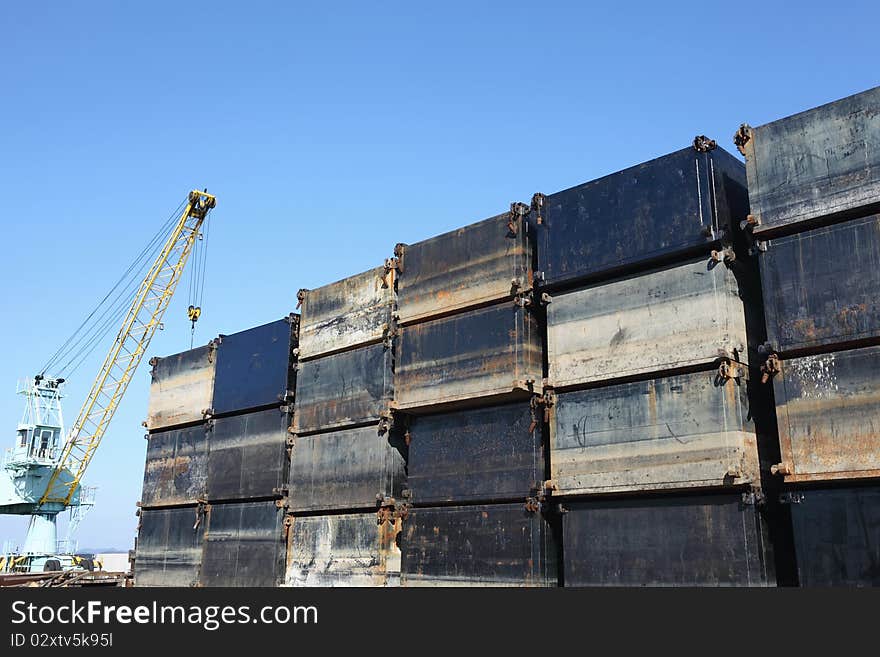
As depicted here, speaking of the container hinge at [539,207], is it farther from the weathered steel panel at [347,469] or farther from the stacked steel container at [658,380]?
the weathered steel panel at [347,469]

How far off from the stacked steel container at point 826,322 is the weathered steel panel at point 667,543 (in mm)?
690

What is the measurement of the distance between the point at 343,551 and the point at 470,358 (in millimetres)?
5604

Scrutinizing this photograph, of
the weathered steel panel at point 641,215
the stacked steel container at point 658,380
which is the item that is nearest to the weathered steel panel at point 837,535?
the stacked steel container at point 658,380

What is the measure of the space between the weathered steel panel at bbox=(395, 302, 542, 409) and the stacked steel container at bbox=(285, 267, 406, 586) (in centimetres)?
91

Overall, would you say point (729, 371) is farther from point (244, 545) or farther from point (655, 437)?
point (244, 545)

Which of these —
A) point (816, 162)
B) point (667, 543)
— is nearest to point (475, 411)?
point (667, 543)

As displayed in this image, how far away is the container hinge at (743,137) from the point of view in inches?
548
